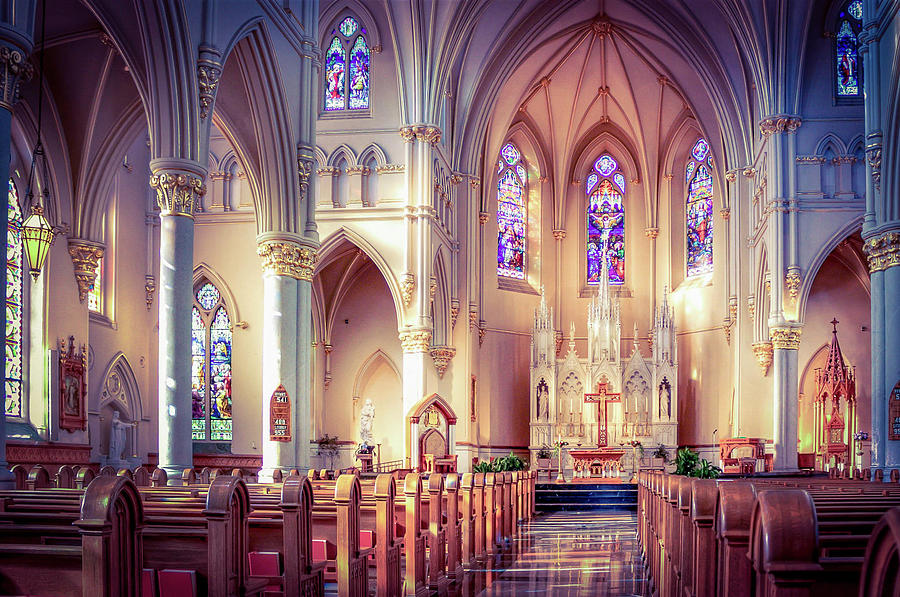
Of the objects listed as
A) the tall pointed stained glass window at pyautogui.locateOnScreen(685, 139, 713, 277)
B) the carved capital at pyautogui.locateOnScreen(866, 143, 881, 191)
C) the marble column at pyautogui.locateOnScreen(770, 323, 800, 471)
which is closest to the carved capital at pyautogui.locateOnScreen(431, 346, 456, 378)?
the marble column at pyautogui.locateOnScreen(770, 323, 800, 471)

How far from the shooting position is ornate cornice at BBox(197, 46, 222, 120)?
13.2 m

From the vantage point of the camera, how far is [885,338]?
17.1 meters

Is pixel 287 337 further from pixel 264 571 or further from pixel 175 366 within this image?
pixel 264 571

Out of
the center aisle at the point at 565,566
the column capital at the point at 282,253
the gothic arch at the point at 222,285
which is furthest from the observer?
the gothic arch at the point at 222,285

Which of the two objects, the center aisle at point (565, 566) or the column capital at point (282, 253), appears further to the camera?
the column capital at point (282, 253)

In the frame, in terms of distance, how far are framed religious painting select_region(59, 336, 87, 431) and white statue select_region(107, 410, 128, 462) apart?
111 inches

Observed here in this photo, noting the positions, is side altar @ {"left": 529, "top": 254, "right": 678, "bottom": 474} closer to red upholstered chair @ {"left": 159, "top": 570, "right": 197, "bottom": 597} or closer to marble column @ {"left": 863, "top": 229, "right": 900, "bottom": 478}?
marble column @ {"left": 863, "top": 229, "right": 900, "bottom": 478}

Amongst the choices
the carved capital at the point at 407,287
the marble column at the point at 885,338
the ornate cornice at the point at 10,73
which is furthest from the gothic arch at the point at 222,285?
the ornate cornice at the point at 10,73

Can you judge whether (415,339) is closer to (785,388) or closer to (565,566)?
(785,388)

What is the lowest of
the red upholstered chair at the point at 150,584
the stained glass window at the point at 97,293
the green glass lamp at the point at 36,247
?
the red upholstered chair at the point at 150,584

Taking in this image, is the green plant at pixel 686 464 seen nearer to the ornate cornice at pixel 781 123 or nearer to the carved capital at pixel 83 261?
the ornate cornice at pixel 781 123

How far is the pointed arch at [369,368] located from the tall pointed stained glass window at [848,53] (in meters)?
15.6

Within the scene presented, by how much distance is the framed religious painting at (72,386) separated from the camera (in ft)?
65.7

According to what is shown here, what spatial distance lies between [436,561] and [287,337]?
6425mm
